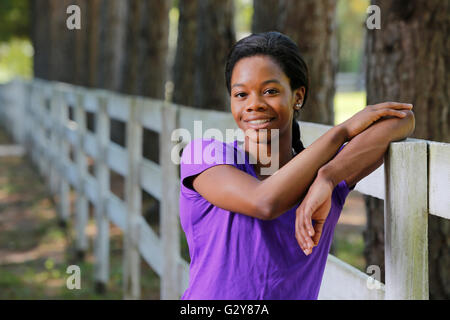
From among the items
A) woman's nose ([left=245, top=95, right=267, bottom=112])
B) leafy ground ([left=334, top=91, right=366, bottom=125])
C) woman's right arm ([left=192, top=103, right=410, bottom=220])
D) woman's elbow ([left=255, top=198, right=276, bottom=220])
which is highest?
woman's nose ([left=245, top=95, right=267, bottom=112])

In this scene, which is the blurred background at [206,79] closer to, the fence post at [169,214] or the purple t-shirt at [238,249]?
the fence post at [169,214]

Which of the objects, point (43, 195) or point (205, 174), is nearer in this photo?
point (205, 174)

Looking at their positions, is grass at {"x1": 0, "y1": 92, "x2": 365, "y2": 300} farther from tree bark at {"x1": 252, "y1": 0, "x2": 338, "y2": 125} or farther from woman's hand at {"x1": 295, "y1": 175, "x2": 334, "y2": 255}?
woman's hand at {"x1": 295, "y1": 175, "x2": 334, "y2": 255}

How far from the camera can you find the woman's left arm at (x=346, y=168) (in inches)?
80.9

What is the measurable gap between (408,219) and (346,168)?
22cm

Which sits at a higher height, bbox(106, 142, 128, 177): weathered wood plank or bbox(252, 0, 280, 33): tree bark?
bbox(252, 0, 280, 33): tree bark

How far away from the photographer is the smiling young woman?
2.12 metres

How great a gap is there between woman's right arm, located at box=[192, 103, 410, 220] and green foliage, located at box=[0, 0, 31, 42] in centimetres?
3290

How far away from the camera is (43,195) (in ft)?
42.1

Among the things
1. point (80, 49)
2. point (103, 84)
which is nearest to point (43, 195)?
point (103, 84)

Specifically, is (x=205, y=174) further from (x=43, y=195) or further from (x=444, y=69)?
(x=43, y=195)

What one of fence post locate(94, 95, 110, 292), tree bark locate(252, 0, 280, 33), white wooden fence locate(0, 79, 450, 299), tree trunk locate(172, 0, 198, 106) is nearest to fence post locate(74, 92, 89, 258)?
white wooden fence locate(0, 79, 450, 299)

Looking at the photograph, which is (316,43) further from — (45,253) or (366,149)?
(45,253)

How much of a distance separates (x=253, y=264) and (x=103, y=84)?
45.2ft
